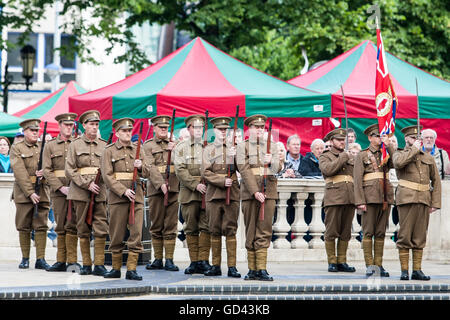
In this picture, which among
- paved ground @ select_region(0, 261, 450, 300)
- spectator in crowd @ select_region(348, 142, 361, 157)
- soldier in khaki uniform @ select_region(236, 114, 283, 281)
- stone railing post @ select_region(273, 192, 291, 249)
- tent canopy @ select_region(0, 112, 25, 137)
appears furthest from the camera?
tent canopy @ select_region(0, 112, 25, 137)

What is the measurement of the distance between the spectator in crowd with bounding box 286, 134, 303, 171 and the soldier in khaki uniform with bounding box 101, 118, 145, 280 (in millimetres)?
3521

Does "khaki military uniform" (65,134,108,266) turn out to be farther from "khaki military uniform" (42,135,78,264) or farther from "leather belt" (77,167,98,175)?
"khaki military uniform" (42,135,78,264)

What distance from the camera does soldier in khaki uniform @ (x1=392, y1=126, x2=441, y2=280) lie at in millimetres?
13102

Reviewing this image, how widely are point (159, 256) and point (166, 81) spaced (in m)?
4.65

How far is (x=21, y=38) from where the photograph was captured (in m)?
26.6

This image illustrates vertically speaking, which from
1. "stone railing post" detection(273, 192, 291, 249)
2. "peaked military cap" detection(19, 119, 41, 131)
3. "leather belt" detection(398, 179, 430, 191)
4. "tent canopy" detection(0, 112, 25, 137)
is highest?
"tent canopy" detection(0, 112, 25, 137)

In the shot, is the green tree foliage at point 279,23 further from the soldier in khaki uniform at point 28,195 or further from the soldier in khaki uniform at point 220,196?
the soldier in khaki uniform at point 220,196

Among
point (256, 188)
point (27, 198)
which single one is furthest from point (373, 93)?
point (27, 198)

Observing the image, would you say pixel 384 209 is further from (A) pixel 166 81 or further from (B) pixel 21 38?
(B) pixel 21 38

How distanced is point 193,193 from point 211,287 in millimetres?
2277

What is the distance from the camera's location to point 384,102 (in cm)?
1396

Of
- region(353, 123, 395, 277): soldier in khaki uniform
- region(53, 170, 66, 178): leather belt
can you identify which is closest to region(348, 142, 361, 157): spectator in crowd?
region(353, 123, 395, 277): soldier in khaki uniform

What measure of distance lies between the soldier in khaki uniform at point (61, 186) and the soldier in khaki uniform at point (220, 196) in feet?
5.91

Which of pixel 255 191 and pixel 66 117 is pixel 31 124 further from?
pixel 255 191
